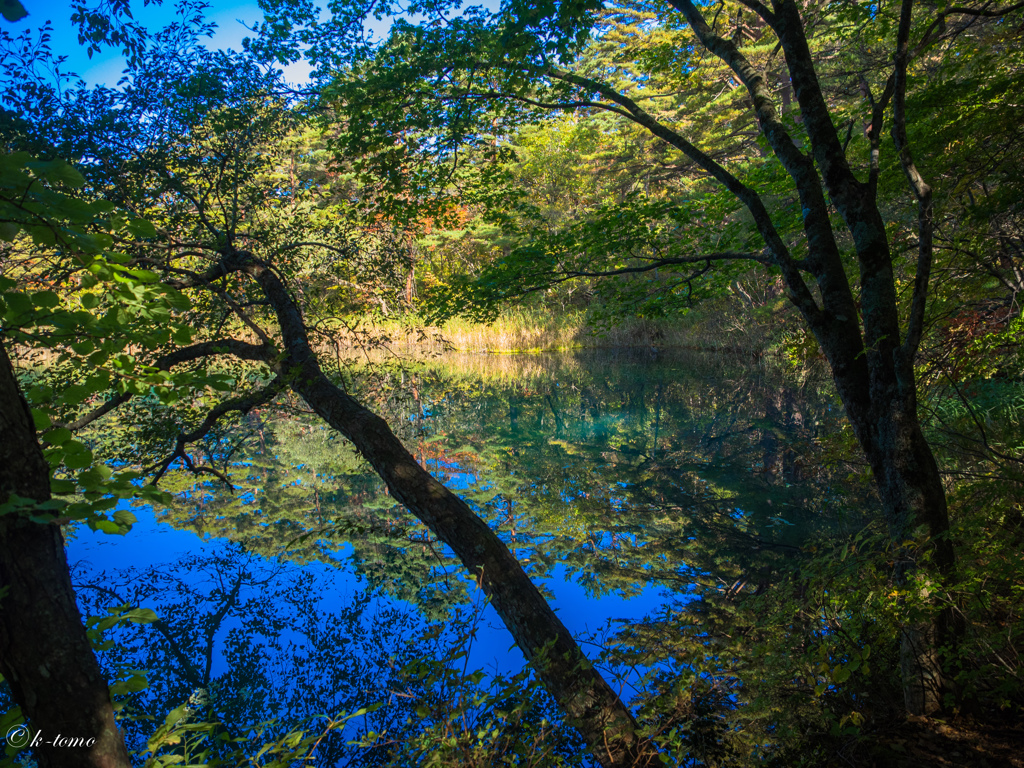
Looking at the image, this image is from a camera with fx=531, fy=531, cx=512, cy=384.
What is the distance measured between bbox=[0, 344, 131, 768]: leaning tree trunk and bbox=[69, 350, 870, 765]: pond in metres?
0.10

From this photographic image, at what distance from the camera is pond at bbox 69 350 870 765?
315cm

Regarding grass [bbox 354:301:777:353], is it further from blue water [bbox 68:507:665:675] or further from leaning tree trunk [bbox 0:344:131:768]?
leaning tree trunk [bbox 0:344:131:768]

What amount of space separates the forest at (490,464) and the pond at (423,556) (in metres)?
0.05

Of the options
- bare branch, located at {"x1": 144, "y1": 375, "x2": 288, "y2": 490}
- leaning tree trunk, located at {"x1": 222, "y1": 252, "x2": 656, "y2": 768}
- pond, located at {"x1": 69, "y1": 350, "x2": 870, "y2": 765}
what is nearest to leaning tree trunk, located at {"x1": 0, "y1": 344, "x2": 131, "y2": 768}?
pond, located at {"x1": 69, "y1": 350, "x2": 870, "y2": 765}

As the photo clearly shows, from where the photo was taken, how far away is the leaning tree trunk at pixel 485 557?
2.37 m

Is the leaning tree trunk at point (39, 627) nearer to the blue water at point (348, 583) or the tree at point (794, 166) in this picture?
the blue water at point (348, 583)

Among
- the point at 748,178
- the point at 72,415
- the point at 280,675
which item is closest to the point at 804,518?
the point at 748,178

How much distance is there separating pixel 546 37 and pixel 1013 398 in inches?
271

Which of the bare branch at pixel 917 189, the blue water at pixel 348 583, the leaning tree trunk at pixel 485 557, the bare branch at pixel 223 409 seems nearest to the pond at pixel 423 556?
the blue water at pixel 348 583

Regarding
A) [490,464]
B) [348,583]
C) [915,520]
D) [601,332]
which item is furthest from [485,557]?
[601,332]

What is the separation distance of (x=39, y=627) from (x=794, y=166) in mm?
3818

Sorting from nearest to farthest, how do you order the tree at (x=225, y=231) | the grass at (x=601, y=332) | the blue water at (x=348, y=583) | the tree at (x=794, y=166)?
the tree at (x=794, y=166) < the tree at (x=225, y=231) < the blue water at (x=348, y=583) < the grass at (x=601, y=332)

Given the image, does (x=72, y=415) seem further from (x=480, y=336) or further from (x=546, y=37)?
(x=480, y=336)
